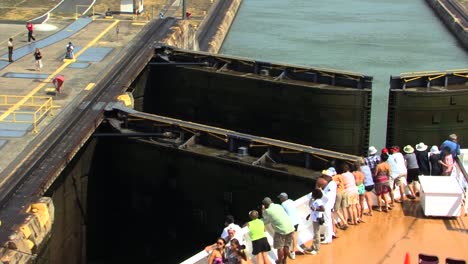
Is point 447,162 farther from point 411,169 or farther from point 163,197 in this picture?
point 163,197

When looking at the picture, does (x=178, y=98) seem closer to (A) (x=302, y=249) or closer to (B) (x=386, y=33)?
(A) (x=302, y=249)

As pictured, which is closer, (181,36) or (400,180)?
(400,180)

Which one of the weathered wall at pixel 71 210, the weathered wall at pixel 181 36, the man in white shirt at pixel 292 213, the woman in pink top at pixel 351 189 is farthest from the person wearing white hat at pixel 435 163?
the weathered wall at pixel 181 36

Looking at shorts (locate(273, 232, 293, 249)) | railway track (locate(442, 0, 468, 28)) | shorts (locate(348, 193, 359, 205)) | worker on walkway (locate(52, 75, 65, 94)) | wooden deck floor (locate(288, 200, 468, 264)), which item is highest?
railway track (locate(442, 0, 468, 28))

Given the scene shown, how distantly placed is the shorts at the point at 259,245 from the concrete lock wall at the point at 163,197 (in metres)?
6.25

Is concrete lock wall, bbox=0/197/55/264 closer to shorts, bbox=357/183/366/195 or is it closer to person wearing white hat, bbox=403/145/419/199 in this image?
shorts, bbox=357/183/366/195

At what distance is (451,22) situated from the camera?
65875 millimetres

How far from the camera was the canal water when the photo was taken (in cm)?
4897

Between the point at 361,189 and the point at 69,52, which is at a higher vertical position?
the point at 69,52

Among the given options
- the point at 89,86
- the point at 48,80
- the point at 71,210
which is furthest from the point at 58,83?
the point at 71,210

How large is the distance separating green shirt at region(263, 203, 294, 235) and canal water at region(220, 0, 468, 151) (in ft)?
66.8

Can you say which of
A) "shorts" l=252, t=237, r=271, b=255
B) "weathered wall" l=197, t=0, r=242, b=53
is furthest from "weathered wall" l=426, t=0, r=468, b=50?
"shorts" l=252, t=237, r=271, b=255

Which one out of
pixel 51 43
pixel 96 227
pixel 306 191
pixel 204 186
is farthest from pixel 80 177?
pixel 51 43

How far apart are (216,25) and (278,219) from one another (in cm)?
4861
